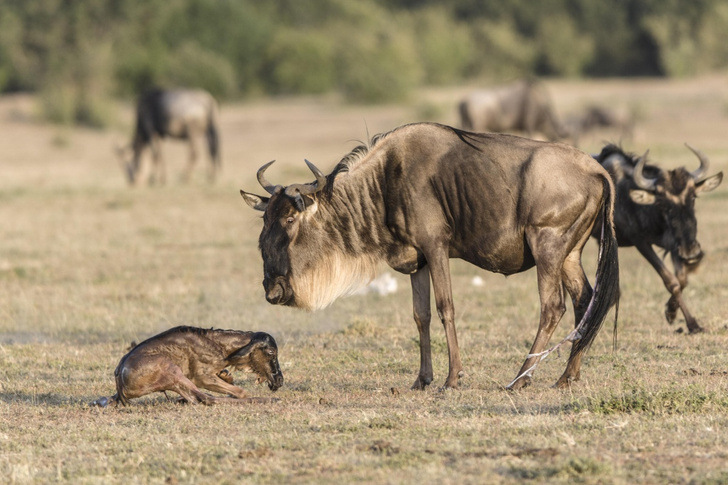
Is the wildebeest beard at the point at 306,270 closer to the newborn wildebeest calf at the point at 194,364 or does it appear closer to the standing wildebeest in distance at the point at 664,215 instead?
the newborn wildebeest calf at the point at 194,364

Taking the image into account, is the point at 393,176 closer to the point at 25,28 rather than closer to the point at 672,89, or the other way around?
the point at 25,28

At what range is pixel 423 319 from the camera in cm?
769

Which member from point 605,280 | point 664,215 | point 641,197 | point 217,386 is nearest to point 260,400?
point 217,386

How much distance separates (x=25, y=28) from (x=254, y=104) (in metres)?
10.7

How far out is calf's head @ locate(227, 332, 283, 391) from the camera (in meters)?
7.13

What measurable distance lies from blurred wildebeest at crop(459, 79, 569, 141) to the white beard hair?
2148cm

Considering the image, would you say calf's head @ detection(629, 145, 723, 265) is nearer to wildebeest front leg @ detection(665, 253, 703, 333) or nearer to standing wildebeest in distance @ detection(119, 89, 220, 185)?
wildebeest front leg @ detection(665, 253, 703, 333)

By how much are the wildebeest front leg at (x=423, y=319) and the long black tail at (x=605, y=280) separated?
39.1 inches

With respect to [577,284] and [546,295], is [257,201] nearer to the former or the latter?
[546,295]

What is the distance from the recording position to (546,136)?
29250 mm

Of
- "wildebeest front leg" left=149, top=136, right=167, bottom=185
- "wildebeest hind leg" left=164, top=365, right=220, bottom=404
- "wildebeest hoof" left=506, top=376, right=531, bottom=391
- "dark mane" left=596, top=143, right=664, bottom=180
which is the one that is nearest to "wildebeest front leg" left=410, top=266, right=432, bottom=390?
"wildebeest hoof" left=506, top=376, right=531, bottom=391

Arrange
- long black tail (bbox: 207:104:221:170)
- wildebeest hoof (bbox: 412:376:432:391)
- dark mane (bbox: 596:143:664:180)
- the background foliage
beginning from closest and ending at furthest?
1. wildebeest hoof (bbox: 412:376:432:391)
2. dark mane (bbox: 596:143:664:180)
3. long black tail (bbox: 207:104:221:170)
4. the background foliage

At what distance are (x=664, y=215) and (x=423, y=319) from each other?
129 inches

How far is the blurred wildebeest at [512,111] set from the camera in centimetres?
2889
